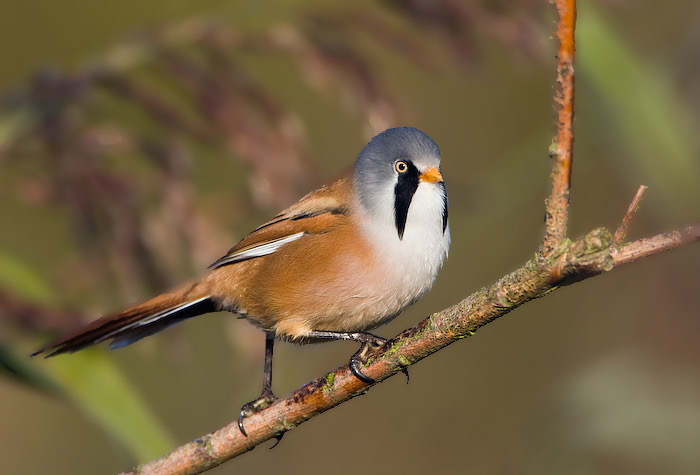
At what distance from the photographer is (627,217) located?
1.37m

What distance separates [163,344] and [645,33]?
10.8 feet

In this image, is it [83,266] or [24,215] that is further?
[24,215]

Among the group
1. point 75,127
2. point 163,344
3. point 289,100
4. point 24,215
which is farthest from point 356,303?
point 24,215

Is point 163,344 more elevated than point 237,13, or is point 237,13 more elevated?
point 237,13

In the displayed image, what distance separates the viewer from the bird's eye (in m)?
2.63

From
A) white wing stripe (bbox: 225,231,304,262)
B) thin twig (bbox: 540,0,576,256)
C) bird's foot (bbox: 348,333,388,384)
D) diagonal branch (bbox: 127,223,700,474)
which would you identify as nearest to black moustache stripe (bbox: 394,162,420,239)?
white wing stripe (bbox: 225,231,304,262)

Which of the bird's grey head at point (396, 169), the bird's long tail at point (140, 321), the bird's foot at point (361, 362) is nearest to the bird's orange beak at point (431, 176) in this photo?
the bird's grey head at point (396, 169)

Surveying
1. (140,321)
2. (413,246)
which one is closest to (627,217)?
(413,246)

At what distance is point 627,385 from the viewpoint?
9.89 ft

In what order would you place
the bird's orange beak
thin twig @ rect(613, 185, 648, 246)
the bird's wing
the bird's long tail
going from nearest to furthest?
1. thin twig @ rect(613, 185, 648, 246)
2. the bird's long tail
3. the bird's orange beak
4. the bird's wing

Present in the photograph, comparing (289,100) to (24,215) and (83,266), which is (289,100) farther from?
(83,266)

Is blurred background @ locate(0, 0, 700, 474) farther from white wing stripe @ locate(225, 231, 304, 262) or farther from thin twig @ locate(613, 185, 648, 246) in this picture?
thin twig @ locate(613, 185, 648, 246)

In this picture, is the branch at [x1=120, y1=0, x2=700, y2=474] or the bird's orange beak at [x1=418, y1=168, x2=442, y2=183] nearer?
the branch at [x1=120, y1=0, x2=700, y2=474]

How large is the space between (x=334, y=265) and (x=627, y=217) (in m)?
1.35
